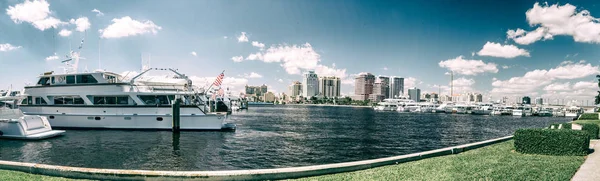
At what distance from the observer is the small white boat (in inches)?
1115

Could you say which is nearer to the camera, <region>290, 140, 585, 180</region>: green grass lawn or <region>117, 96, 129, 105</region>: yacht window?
<region>290, 140, 585, 180</region>: green grass lawn

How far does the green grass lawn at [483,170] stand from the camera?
32.8ft

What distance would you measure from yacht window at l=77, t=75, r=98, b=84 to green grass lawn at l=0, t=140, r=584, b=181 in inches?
1195

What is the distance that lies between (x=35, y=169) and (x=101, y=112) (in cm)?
2969

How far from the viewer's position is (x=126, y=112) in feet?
121

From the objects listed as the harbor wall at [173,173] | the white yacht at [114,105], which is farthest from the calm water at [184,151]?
the harbor wall at [173,173]

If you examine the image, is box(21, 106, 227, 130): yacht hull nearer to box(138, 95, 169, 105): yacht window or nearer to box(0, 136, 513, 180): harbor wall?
box(138, 95, 169, 105): yacht window

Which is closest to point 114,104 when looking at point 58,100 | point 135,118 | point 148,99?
point 135,118

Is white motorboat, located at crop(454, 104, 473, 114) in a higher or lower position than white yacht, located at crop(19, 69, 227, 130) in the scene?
lower

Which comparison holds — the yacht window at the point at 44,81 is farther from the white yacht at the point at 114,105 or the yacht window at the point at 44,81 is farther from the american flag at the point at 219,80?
the american flag at the point at 219,80

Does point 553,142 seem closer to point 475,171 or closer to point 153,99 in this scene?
point 475,171

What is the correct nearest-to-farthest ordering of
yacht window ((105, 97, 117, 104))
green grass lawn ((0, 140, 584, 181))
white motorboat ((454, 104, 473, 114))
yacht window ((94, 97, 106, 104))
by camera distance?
green grass lawn ((0, 140, 584, 181))
yacht window ((105, 97, 117, 104))
yacht window ((94, 97, 106, 104))
white motorboat ((454, 104, 473, 114))

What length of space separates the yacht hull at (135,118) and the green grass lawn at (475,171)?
25546 mm

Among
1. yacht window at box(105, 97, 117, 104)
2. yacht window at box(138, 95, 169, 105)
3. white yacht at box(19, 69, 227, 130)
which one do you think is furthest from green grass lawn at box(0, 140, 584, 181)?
yacht window at box(105, 97, 117, 104)
